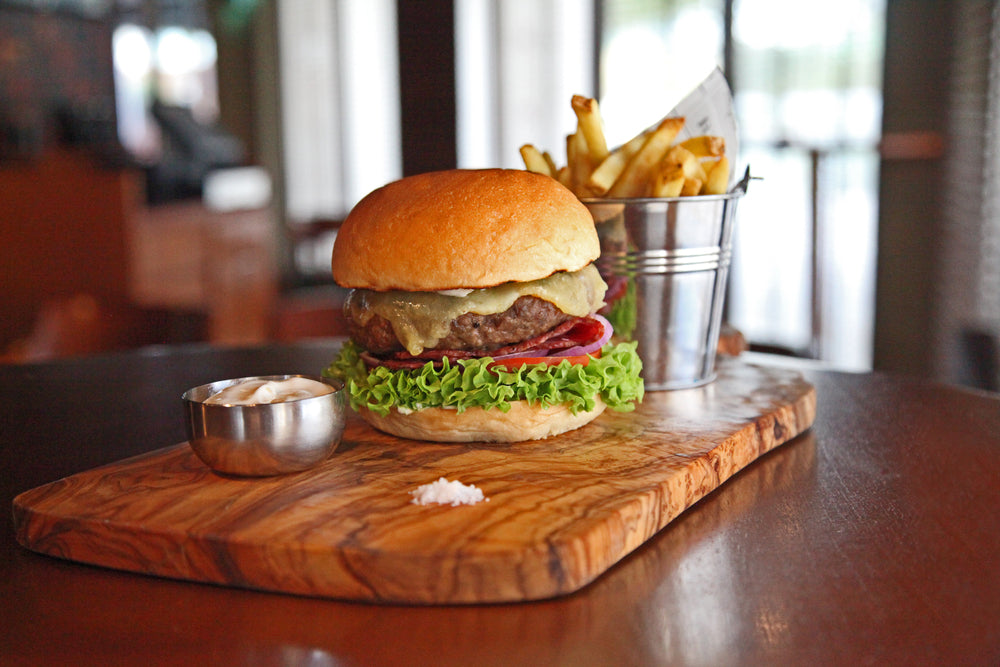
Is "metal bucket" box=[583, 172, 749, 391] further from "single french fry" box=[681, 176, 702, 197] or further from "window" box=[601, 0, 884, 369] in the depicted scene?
"window" box=[601, 0, 884, 369]

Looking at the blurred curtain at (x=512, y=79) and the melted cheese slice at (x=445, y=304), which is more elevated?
the blurred curtain at (x=512, y=79)

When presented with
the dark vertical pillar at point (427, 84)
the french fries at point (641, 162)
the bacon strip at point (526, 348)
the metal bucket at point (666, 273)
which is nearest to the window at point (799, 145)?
the dark vertical pillar at point (427, 84)

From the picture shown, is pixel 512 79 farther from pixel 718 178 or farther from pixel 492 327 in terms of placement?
pixel 492 327

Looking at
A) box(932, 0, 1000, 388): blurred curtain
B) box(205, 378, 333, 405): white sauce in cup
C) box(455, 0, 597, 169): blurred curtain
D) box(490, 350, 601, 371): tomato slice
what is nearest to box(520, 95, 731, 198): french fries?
box(490, 350, 601, 371): tomato slice

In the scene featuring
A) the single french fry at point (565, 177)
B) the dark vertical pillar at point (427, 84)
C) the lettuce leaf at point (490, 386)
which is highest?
the dark vertical pillar at point (427, 84)

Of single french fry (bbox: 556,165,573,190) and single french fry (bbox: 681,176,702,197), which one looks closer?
single french fry (bbox: 681,176,702,197)

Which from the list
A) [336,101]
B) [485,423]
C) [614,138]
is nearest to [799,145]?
[614,138]

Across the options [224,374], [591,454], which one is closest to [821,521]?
[591,454]

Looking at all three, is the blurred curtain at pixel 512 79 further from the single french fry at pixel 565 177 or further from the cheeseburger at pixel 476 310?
the cheeseburger at pixel 476 310
